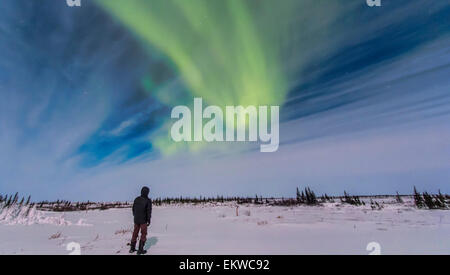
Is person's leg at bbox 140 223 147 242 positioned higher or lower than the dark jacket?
lower

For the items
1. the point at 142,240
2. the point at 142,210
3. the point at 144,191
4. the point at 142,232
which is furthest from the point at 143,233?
the point at 144,191

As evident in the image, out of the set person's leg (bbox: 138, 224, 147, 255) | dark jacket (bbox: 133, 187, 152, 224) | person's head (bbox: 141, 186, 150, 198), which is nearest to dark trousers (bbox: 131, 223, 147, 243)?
person's leg (bbox: 138, 224, 147, 255)

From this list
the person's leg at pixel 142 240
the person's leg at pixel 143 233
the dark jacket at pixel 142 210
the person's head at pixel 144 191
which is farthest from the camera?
the person's head at pixel 144 191

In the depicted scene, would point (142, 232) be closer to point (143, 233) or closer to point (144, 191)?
point (143, 233)

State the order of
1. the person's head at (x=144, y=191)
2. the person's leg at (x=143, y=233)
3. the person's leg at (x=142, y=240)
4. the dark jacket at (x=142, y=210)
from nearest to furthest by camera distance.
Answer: the person's leg at (x=142, y=240)
the person's leg at (x=143, y=233)
the dark jacket at (x=142, y=210)
the person's head at (x=144, y=191)

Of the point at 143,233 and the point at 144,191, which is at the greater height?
the point at 144,191

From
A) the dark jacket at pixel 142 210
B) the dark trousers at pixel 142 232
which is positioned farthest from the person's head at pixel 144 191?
the dark trousers at pixel 142 232

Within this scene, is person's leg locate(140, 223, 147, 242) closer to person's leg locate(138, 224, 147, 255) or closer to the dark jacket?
person's leg locate(138, 224, 147, 255)

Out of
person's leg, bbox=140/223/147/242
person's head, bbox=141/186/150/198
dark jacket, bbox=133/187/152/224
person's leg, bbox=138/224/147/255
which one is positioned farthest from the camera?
person's head, bbox=141/186/150/198

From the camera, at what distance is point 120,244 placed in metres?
8.42

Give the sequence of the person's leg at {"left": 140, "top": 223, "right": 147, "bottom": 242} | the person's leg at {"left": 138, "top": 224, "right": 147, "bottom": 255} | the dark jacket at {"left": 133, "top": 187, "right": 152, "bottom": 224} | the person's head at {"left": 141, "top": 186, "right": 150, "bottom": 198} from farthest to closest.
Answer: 1. the person's head at {"left": 141, "top": 186, "right": 150, "bottom": 198}
2. the dark jacket at {"left": 133, "top": 187, "right": 152, "bottom": 224}
3. the person's leg at {"left": 140, "top": 223, "right": 147, "bottom": 242}
4. the person's leg at {"left": 138, "top": 224, "right": 147, "bottom": 255}

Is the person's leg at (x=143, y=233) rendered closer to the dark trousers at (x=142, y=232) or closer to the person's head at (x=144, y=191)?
the dark trousers at (x=142, y=232)
